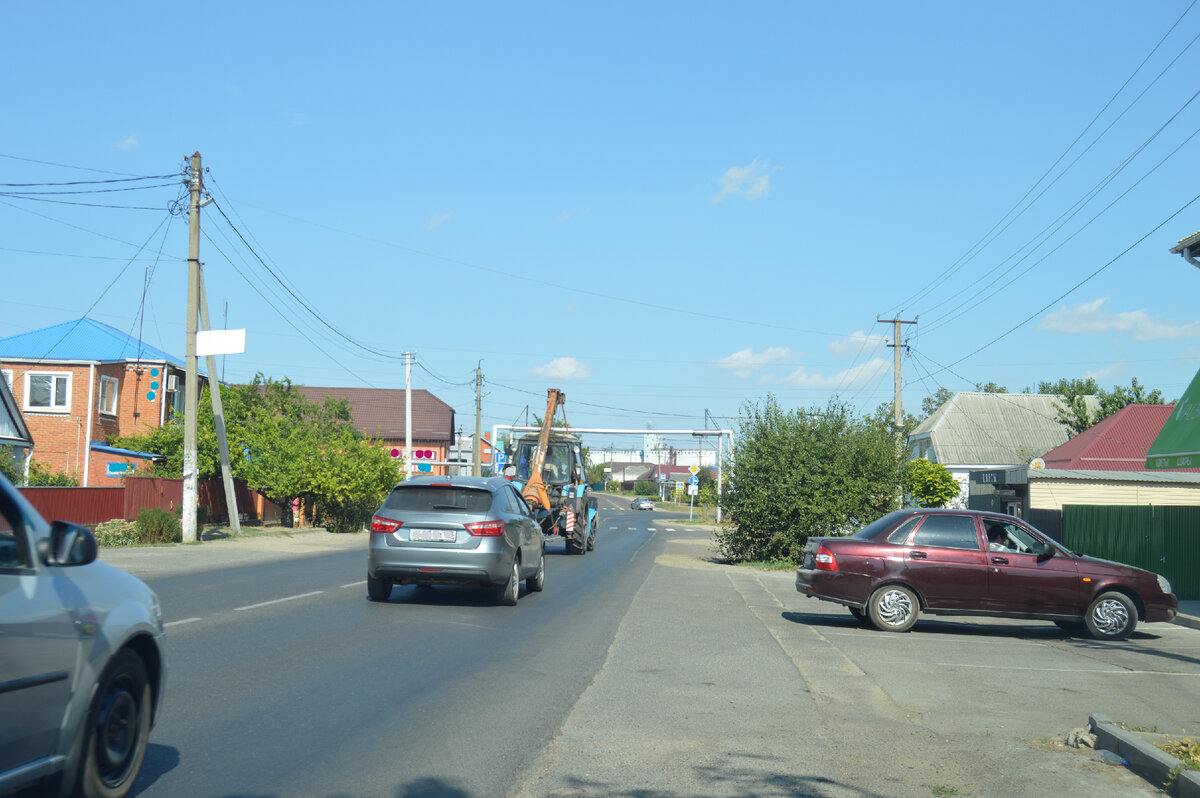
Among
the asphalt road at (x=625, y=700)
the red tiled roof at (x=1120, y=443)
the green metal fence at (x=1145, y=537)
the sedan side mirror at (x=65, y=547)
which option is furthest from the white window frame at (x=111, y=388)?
the sedan side mirror at (x=65, y=547)

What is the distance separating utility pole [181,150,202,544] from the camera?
27.6 m

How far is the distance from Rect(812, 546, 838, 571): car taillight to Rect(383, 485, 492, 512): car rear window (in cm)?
439

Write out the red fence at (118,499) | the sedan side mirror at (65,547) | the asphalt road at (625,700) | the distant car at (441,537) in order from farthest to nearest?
1. the red fence at (118,499)
2. the distant car at (441,537)
3. the asphalt road at (625,700)
4. the sedan side mirror at (65,547)

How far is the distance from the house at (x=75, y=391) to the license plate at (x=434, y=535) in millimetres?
28936

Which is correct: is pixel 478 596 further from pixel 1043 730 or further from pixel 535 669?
pixel 1043 730

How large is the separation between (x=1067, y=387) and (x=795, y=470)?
37.2 metres

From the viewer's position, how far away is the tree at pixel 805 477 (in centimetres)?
2638

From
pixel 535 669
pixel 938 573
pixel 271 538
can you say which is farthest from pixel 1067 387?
pixel 535 669

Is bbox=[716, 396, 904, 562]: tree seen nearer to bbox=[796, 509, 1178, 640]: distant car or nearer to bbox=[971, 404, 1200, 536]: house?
bbox=[971, 404, 1200, 536]: house

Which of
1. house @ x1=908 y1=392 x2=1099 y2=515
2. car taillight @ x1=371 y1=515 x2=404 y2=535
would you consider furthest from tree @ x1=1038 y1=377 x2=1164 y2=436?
car taillight @ x1=371 y1=515 x2=404 y2=535

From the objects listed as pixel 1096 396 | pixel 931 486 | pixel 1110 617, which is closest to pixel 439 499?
pixel 1110 617

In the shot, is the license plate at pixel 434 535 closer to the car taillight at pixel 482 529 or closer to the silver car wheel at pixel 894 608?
the car taillight at pixel 482 529

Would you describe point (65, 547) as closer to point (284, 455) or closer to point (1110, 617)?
point (1110, 617)

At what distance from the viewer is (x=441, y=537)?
1378cm
